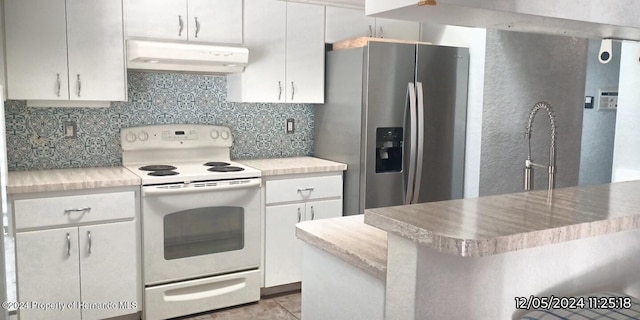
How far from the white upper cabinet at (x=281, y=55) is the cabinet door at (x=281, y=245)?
79 centimetres

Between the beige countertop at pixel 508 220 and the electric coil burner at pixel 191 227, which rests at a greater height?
the beige countertop at pixel 508 220

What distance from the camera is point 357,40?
11.9 feet

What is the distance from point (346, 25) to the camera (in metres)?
3.89

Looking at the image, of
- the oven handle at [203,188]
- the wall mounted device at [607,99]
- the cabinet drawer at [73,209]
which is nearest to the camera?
the cabinet drawer at [73,209]

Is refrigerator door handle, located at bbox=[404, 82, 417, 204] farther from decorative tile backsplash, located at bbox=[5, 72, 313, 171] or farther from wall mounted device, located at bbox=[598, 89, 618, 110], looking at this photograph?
wall mounted device, located at bbox=[598, 89, 618, 110]

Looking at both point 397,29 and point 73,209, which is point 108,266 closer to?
point 73,209

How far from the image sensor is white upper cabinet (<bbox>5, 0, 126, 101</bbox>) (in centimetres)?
288

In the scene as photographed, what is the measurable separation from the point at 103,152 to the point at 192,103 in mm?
674

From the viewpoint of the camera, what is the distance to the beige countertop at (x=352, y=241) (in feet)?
5.08

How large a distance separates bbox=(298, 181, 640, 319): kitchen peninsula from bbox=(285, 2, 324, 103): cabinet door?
208 centimetres

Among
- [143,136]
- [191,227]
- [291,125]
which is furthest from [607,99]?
[143,136]

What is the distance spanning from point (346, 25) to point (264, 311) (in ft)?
6.92

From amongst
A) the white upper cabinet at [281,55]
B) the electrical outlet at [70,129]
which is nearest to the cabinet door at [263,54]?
the white upper cabinet at [281,55]
